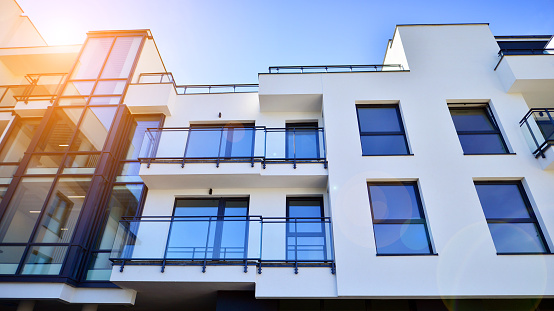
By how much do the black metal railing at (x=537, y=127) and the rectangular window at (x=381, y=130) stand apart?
2636 millimetres

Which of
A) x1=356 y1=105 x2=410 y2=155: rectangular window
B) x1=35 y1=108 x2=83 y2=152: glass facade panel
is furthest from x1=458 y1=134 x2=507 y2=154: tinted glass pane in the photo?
x1=35 y1=108 x2=83 y2=152: glass facade panel

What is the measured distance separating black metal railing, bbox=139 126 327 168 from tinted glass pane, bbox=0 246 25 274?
305 centimetres

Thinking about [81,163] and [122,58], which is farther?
A: [122,58]

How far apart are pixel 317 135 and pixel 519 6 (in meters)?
5.87

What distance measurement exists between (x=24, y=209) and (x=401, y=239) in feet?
26.9

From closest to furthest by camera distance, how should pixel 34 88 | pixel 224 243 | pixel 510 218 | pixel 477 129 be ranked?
pixel 224 243 < pixel 510 218 < pixel 477 129 < pixel 34 88

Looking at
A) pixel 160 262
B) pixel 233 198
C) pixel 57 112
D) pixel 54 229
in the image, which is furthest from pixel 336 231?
pixel 57 112

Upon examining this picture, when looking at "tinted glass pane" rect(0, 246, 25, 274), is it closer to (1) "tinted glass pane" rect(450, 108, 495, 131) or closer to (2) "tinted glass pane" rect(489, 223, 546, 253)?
(2) "tinted glass pane" rect(489, 223, 546, 253)

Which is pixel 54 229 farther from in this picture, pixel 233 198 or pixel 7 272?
pixel 233 198

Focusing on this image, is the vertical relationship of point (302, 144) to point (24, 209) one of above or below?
above

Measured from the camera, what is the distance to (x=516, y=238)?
6.34 metres

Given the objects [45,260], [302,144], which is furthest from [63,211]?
[302,144]

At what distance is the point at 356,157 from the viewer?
23.7 ft

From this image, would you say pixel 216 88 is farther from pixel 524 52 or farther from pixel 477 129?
pixel 524 52
